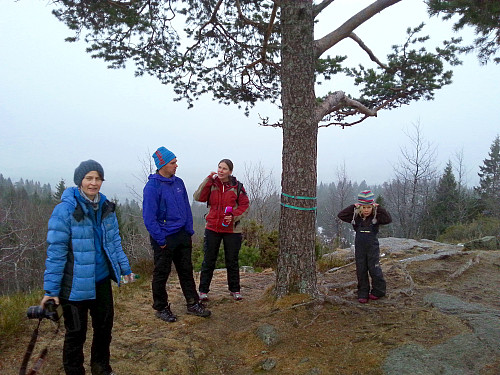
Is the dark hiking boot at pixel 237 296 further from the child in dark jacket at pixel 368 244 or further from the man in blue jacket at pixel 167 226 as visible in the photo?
the child in dark jacket at pixel 368 244

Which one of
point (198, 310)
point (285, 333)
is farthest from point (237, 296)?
point (285, 333)

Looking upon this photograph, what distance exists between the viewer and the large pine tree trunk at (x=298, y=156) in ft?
13.0

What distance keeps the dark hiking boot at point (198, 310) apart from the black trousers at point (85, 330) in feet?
4.53

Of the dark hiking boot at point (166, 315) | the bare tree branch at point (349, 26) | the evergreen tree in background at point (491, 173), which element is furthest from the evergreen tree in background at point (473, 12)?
the evergreen tree in background at point (491, 173)

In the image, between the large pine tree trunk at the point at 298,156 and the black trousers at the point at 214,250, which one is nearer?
the large pine tree trunk at the point at 298,156

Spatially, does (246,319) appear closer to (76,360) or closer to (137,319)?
(137,319)

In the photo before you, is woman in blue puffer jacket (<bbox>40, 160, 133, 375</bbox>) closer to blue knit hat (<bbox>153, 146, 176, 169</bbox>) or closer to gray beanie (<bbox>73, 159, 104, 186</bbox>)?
gray beanie (<bbox>73, 159, 104, 186</bbox>)

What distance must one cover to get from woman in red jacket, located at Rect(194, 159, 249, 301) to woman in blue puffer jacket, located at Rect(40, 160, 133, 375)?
174cm

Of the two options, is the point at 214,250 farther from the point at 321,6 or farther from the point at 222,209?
the point at 321,6

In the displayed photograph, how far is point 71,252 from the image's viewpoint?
2518mm

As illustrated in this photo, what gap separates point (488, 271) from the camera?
5348mm

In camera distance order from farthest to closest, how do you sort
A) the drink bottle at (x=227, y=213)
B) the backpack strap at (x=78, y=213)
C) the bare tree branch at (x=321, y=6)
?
1. the drink bottle at (x=227, y=213)
2. the bare tree branch at (x=321, y=6)
3. the backpack strap at (x=78, y=213)

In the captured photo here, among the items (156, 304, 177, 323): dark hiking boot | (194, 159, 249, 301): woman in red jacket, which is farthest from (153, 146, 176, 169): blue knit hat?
(156, 304, 177, 323): dark hiking boot

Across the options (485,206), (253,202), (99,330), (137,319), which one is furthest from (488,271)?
(485,206)
